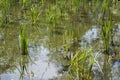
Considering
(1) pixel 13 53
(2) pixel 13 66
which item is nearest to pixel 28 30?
(1) pixel 13 53

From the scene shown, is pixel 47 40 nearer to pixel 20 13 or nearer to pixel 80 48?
pixel 80 48

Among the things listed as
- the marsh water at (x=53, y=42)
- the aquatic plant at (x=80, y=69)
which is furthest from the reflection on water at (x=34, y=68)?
the aquatic plant at (x=80, y=69)

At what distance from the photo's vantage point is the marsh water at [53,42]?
10.6 ft

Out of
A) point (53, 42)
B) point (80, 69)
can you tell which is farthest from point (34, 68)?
point (53, 42)

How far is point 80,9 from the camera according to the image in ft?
20.1

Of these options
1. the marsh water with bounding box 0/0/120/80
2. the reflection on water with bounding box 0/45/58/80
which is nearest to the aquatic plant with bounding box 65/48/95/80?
the marsh water with bounding box 0/0/120/80

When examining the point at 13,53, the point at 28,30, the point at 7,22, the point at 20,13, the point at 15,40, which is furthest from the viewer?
the point at 20,13

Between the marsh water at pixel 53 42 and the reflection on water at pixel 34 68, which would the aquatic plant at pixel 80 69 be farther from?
the reflection on water at pixel 34 68

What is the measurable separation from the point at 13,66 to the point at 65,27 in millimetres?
1683

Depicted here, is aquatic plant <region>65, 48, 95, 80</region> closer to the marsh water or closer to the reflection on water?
the marsh water

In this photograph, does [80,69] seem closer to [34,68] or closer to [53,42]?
[34,68]

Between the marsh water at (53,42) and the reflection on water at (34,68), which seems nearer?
the reflection on water at (34,68)

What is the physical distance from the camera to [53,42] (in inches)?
165

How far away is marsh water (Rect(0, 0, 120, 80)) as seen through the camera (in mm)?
3223
